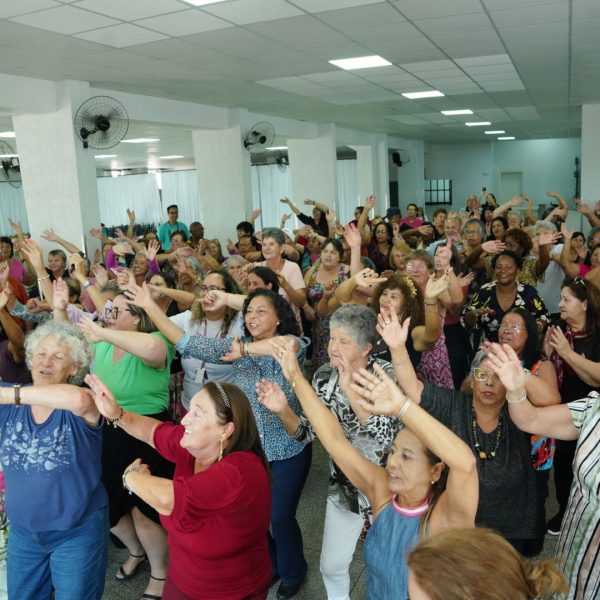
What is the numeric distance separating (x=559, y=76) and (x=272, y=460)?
7.00 meters

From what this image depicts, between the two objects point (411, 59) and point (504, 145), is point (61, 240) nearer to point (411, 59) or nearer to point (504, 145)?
point (411, 59)

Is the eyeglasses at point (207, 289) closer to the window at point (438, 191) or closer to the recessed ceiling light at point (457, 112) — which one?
the recessed ceiling light at point (457, 112)

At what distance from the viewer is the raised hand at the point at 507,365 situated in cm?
192

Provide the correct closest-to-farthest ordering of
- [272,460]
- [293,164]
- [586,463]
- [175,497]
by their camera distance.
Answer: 1. [175,497]
2. [586,463]
3. [272,460]
4. [293,164]

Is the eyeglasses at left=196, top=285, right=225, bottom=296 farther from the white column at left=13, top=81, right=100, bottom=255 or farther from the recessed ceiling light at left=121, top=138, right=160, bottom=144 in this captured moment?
the recessed ceiling light at left=121, top=138, right=160, bottom=144

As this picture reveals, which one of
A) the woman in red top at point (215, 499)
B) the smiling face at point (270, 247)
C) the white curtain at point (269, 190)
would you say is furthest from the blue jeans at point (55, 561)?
the white curtain at point (269, 190)

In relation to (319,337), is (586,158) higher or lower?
higher

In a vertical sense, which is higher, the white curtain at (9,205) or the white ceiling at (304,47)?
the white ceiling at (304,47)

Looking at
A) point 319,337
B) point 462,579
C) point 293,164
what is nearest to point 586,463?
point 462,579

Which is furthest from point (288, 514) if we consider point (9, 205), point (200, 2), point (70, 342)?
point (9, 205)

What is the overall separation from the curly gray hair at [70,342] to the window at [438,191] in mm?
20163

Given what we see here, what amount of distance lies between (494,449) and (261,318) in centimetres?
110

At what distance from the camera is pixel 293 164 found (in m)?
12.7

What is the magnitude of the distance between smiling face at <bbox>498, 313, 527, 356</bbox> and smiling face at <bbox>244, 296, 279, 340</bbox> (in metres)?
1.08
